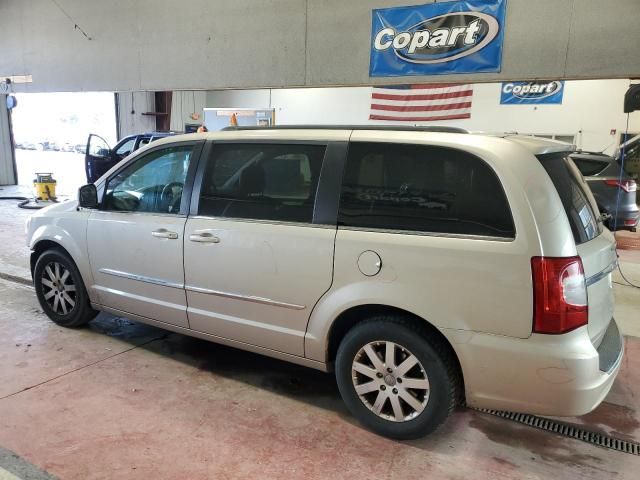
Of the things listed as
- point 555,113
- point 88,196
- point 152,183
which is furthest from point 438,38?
point 555,113

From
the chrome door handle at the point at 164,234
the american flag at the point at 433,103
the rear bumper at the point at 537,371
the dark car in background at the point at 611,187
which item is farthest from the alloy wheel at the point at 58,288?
the american flag at the point at 433,103

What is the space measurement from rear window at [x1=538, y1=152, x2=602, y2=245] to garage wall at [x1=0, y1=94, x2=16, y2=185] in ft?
48.4

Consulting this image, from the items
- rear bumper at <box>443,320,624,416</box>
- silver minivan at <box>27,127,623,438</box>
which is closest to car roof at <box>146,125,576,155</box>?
silver minivan at <box>27,127,623,438</box>

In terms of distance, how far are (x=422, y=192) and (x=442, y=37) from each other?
421 cm

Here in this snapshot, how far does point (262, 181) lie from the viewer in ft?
10.2

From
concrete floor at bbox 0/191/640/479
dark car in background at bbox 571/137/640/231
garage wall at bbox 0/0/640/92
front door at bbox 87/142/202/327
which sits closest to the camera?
concrete floor at bbox 0/191/640/479

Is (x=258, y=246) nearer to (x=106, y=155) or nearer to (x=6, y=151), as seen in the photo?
(x=106, y=155)

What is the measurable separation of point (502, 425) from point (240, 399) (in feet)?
5.32

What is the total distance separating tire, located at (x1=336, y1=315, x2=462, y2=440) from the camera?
254 cm

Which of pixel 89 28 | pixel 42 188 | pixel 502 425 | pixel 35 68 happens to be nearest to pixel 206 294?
pixel 502 425

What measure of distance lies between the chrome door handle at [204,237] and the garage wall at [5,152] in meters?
13.1

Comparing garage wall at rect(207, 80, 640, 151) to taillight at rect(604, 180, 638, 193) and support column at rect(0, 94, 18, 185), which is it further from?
support column at rect(0, 94, 18, 185)

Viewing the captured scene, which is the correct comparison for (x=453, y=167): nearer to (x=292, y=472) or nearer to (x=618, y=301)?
(x=292, y=472)

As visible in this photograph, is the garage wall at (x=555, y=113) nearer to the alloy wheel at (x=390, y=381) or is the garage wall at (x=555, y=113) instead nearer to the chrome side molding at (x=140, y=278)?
the chrome side molding at (x=140, y=278)
